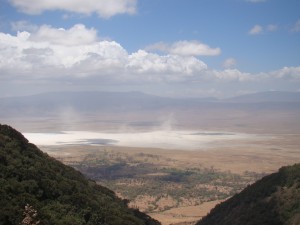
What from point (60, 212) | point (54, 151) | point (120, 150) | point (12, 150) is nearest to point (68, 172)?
point (12, 150)

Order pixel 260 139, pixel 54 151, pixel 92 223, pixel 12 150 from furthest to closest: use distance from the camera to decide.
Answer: pixel 260 139, pixel 54 151, pixel 12 150, pixel 92 223

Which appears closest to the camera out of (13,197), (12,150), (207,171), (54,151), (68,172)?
(13,197)

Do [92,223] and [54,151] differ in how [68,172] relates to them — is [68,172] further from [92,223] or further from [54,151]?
[54,151]

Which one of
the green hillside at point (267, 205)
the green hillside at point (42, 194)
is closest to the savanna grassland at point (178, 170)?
the green hillside at point (267, 205)

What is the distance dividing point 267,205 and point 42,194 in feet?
62.5

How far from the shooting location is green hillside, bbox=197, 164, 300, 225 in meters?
31.6

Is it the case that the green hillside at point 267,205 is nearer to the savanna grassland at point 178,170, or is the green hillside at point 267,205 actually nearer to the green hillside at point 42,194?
the green hillside at point 42,194

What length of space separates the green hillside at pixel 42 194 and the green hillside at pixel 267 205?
11.5 metres

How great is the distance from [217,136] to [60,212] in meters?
178

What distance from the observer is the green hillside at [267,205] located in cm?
3160

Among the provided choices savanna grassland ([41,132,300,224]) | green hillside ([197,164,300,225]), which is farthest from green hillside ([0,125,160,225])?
savanna grassland ([41,132,300,224])

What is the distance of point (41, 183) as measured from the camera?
74.0 ft

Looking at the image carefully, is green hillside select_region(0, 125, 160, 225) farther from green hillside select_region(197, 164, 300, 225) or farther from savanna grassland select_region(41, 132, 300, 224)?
savanna grassland select_region(41, 132, 300, 224)

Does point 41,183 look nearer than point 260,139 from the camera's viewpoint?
Yes
